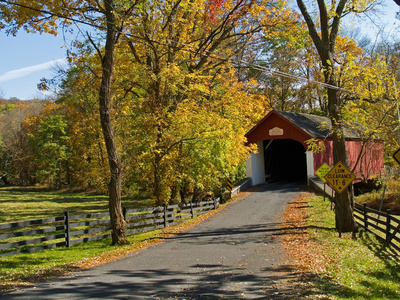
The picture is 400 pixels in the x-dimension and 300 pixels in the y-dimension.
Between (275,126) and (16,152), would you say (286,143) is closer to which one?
(275,126)

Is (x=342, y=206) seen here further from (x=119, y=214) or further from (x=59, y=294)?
(x=59, y=294)

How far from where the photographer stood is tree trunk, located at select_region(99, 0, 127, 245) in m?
12.6

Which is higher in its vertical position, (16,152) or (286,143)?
(16,152)

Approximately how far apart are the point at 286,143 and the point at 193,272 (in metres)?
31.8

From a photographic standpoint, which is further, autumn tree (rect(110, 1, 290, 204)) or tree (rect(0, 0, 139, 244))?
autumn tree (rect(110, 1, 290, 204))

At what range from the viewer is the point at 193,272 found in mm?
9203

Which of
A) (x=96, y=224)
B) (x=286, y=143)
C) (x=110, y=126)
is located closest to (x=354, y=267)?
(x=110, y=126)

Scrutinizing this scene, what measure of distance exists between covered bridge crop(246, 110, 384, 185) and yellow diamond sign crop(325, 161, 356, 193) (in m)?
12.0

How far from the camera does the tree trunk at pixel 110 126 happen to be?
12602mm

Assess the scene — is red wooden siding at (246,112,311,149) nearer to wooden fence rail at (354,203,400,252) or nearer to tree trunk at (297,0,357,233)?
wooden fence rail at (354,203,400,252)

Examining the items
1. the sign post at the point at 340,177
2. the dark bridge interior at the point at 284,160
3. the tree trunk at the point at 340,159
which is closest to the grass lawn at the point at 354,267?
the tree trunk at the point at 340,159

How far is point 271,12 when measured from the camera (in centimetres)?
1902

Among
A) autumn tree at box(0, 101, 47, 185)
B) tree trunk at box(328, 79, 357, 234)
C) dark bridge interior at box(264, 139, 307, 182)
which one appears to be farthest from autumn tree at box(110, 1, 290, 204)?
autumn tree at box(0, 101, 47, 185)

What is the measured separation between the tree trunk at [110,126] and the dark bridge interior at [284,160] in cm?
2213
